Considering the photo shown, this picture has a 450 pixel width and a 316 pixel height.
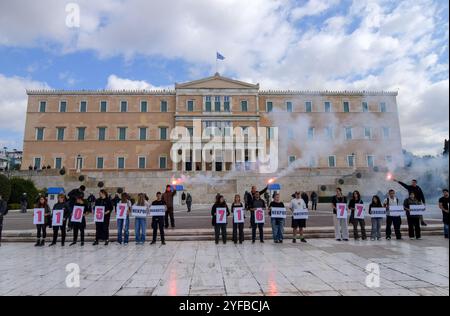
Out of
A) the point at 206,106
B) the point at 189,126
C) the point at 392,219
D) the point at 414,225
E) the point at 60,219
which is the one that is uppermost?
the point at 206,106

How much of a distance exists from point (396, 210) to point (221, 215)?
560cm

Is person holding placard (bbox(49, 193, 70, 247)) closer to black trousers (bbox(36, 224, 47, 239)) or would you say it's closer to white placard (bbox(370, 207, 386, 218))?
black trousers (bbox(36, 224, 47, 239))

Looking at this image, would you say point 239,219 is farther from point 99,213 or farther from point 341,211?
point 99,213

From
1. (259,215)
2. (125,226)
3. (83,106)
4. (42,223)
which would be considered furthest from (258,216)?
(83,106)

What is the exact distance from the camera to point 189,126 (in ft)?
151

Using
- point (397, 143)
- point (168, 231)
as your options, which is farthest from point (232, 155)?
point (168, 231)

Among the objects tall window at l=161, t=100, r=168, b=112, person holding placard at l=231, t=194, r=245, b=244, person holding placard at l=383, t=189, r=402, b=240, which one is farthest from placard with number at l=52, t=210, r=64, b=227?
tall window at l=161, t=100, r=168, b=112

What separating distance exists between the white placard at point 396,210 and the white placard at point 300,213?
8.89 ft

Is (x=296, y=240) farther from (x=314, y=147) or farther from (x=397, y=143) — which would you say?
(x=397, y=143)

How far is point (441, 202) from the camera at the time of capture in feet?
29.4

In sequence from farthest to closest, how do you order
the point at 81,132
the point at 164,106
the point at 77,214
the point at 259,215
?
the point at 164,106, the point at 81,132, the point at 259,215, the point at 77,214

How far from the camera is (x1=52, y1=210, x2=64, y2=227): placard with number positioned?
9133 millimetres

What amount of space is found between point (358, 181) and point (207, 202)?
56.0ft
